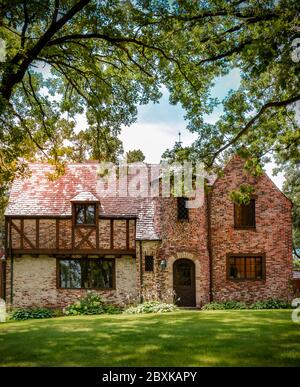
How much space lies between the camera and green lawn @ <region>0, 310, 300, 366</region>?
330 inches

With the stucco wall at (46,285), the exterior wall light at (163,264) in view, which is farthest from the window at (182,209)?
the stucco wall at (46,285)

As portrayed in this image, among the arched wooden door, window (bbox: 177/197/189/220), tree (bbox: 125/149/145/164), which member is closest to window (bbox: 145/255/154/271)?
the arched wooden door

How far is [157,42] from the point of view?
12.7 metres

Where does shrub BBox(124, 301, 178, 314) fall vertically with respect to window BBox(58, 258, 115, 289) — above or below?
below

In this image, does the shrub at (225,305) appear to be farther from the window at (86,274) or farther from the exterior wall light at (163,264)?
the window at (86,274)

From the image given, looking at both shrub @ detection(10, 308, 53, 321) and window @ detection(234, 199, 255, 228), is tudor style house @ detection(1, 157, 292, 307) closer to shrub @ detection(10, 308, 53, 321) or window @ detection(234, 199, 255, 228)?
window @ detection(234, 199, 255, 228)

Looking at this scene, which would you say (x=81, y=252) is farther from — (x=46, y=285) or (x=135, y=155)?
(x=135, y=155)

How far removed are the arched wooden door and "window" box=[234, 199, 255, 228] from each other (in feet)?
10.9

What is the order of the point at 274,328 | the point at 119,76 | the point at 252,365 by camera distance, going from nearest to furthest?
the point at 252,365 → the point at 274,328 → the point at 119,76

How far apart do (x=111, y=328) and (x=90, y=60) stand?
8331 mm

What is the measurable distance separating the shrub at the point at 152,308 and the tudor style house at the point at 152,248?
1.47 meters

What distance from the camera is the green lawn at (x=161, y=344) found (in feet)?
27.5
